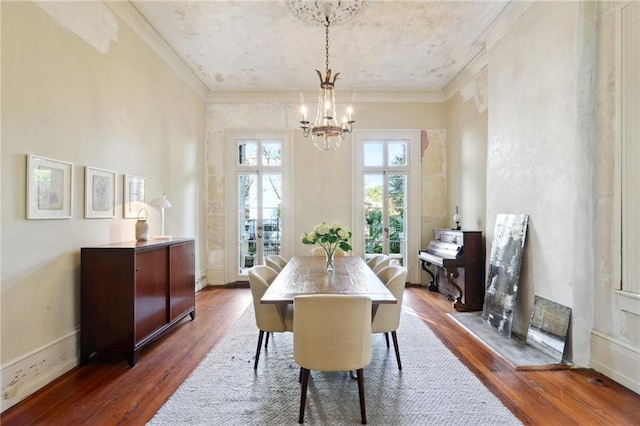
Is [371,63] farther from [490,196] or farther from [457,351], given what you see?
[457,351]

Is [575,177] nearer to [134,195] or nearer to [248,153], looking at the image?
[134,195]

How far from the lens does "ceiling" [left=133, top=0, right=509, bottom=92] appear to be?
11.2 feet

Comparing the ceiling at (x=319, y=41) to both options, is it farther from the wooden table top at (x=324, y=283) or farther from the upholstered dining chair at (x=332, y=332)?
the upholstered dining chair at (x=332, y=332)

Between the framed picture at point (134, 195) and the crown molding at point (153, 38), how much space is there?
166 cm

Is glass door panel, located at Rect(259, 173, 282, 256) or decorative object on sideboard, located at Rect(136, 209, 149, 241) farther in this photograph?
glass door panel, located at Rect(259, 173, 282, 256)

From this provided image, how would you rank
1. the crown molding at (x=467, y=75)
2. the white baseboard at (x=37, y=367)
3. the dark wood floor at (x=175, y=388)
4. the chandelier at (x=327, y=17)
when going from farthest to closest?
1. the crown molding at (x=467, y=75)
2. the chandelier at (x=327, y=17)
3. the white baseboard at (x=37, y=367)
4. the dark wood floor at (x=175, y=388)

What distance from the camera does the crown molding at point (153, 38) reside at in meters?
3.25

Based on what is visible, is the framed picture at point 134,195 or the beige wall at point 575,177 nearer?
the beige wall at point 575,177

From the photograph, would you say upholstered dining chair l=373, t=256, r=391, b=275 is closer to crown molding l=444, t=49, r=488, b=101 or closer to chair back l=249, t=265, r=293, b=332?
chair back l=249, t=265, r=293, b=332

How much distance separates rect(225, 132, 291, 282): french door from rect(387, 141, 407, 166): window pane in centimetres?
192

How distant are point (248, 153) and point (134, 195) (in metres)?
2.60

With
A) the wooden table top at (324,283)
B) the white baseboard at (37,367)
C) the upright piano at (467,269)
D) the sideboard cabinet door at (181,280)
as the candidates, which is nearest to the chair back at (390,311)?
the wooden table top at (324,283)

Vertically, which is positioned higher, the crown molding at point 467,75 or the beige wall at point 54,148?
the crown molding at point 467,75

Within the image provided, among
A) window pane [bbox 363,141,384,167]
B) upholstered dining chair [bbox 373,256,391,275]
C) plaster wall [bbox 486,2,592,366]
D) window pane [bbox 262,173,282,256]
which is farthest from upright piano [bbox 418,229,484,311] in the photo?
window pane [bbox 262,173,282,256]
